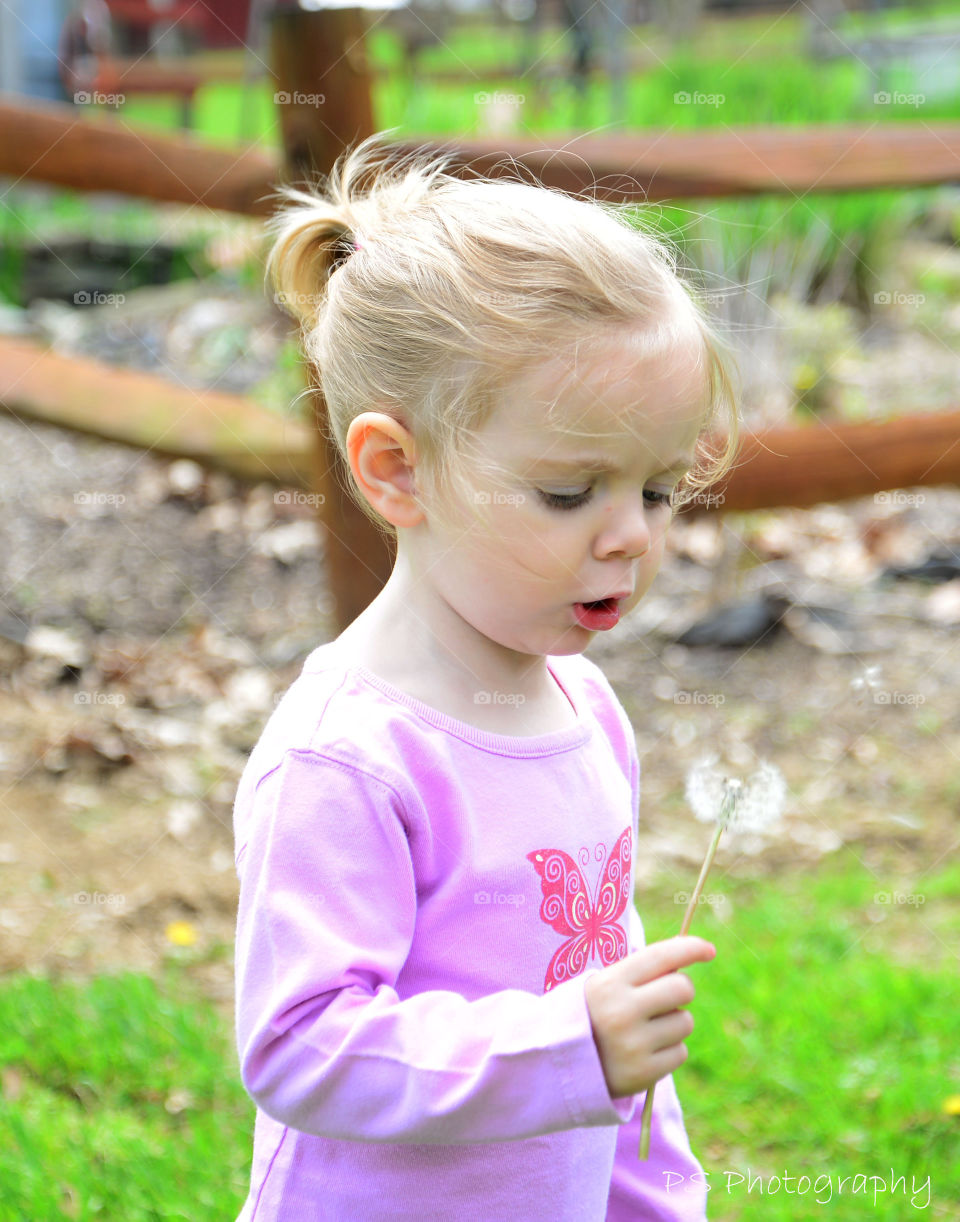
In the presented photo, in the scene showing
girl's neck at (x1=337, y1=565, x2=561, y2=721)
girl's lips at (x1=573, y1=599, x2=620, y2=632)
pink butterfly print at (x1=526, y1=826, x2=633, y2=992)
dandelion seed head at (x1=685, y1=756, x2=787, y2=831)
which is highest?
girl's lips at (x1=573, y1=599, x2=620, y2=632)

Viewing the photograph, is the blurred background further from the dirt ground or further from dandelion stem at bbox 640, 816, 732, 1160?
dandelion stem at bbox 640, 816, 732, 1160

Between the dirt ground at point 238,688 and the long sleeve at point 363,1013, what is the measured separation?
58.7 inches

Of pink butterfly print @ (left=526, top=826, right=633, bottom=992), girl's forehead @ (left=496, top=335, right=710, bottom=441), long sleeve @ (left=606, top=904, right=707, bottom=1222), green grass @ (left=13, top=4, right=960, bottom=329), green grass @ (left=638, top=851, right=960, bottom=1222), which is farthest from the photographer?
green grass @ (left=13, top=4, right=960, bottom=329)

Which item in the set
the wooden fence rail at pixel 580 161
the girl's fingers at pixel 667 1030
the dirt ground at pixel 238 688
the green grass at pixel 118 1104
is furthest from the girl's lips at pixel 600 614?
the dirt ground at pixel 238 688

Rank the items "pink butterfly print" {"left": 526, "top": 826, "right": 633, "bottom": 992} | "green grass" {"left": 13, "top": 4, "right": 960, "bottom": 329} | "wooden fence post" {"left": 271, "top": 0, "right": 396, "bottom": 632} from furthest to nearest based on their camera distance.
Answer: "green grass" {"left": 13, "top": 4, "right": 960, "bottom": 329} < "wooden fence post" {"left": 271, "top": 0, "right": 396, "bottom": 632} < "pink butterfly print" {"left": 526, "top": 826, "right": 633, "bottom": 992}

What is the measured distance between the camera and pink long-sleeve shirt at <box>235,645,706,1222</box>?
0.98m

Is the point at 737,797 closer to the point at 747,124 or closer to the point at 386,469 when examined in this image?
the point at 386,469

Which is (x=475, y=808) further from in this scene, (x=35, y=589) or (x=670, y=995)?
(x=35, y=589)

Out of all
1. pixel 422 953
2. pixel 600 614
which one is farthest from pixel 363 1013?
pixel 600 614

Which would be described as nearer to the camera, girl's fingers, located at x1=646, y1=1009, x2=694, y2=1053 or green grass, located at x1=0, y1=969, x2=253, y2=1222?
girl's fingers, located at x1=646, y1=1009, x2=694, y2=1053

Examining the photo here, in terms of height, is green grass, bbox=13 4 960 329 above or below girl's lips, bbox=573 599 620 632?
below

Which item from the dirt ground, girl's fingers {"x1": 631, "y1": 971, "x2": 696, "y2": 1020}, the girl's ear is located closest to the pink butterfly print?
girl's fingers {"x1": 631, "y1": 971, "x2": 696, "y2": 1020}

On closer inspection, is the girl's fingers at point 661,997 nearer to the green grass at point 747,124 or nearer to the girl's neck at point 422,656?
the girl's neck at point 422,656

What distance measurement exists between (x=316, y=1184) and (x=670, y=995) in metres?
0.38
